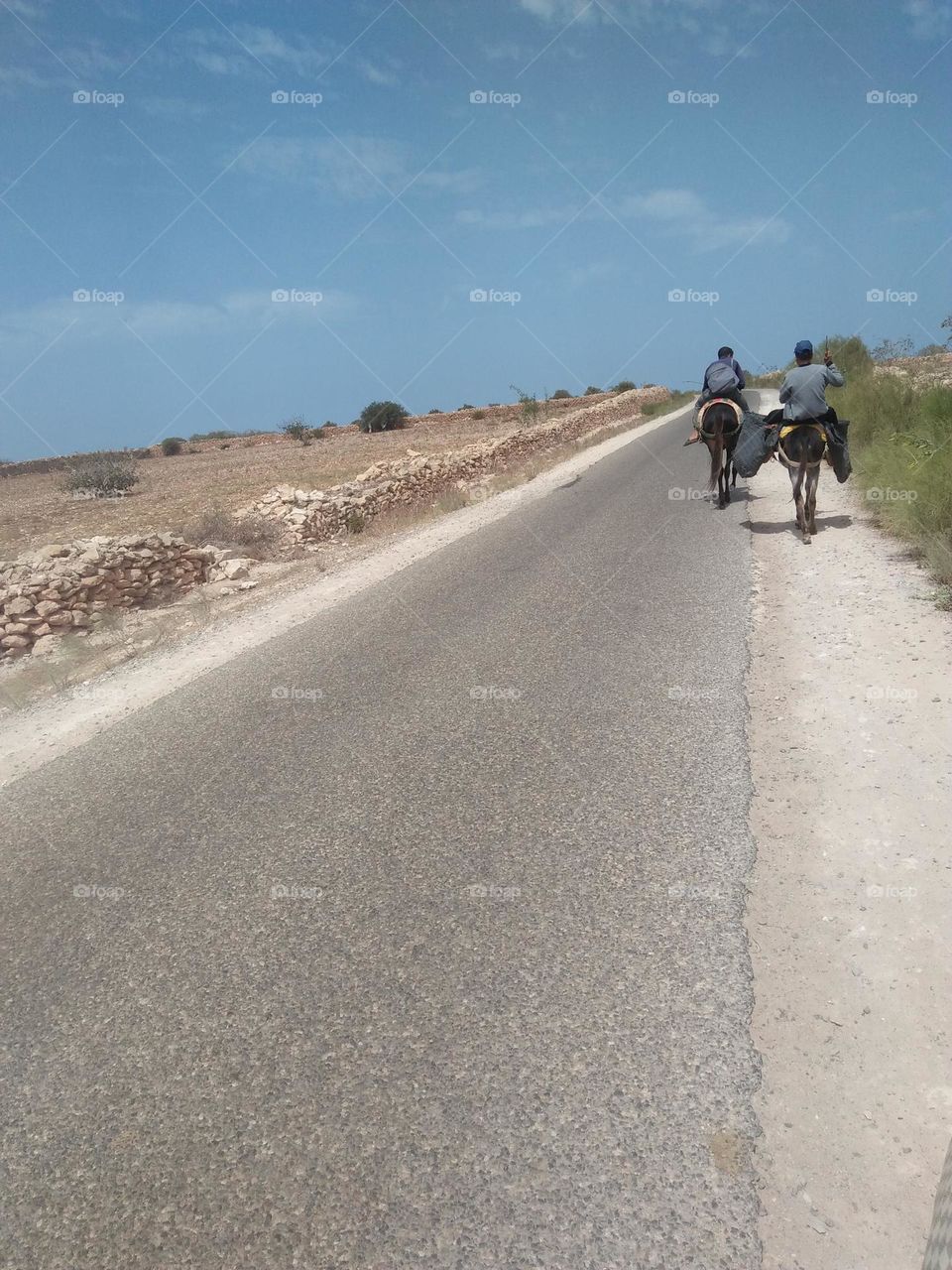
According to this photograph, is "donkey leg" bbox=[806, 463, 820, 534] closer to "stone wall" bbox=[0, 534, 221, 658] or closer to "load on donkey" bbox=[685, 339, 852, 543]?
"load on donkey" bbox=[685, 339, 852, 543]

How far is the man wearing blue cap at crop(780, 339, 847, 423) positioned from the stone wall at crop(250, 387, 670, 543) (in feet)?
26.4

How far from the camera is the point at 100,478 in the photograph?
28750 millimetres

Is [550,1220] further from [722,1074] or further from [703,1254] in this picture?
[722,1074]

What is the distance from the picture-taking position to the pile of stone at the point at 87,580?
901cm

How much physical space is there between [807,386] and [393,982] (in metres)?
8.13

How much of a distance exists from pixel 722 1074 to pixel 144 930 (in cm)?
216

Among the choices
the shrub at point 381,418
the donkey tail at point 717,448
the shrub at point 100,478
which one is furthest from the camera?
the shrub at point 381,418

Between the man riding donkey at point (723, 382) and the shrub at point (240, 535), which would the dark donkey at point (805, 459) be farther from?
the shrub at point (240, 535)

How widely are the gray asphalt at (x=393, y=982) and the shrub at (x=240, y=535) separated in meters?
7.83

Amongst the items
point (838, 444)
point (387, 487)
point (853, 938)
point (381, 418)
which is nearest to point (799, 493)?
point (838, 444)

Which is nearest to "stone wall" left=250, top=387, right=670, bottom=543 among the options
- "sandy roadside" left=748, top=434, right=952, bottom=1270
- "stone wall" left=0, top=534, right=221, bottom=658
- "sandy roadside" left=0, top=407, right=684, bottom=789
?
"sandy roadside" left=0, top=407, right=684, bottom=789

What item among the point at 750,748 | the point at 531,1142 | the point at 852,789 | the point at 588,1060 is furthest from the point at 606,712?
the point at 531,1142

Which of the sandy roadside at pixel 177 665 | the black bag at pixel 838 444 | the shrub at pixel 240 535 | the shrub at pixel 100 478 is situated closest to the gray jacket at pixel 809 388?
the black bag at pixel 838 444

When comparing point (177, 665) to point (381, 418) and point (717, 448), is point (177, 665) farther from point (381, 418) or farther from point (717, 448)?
point (381, 418)
